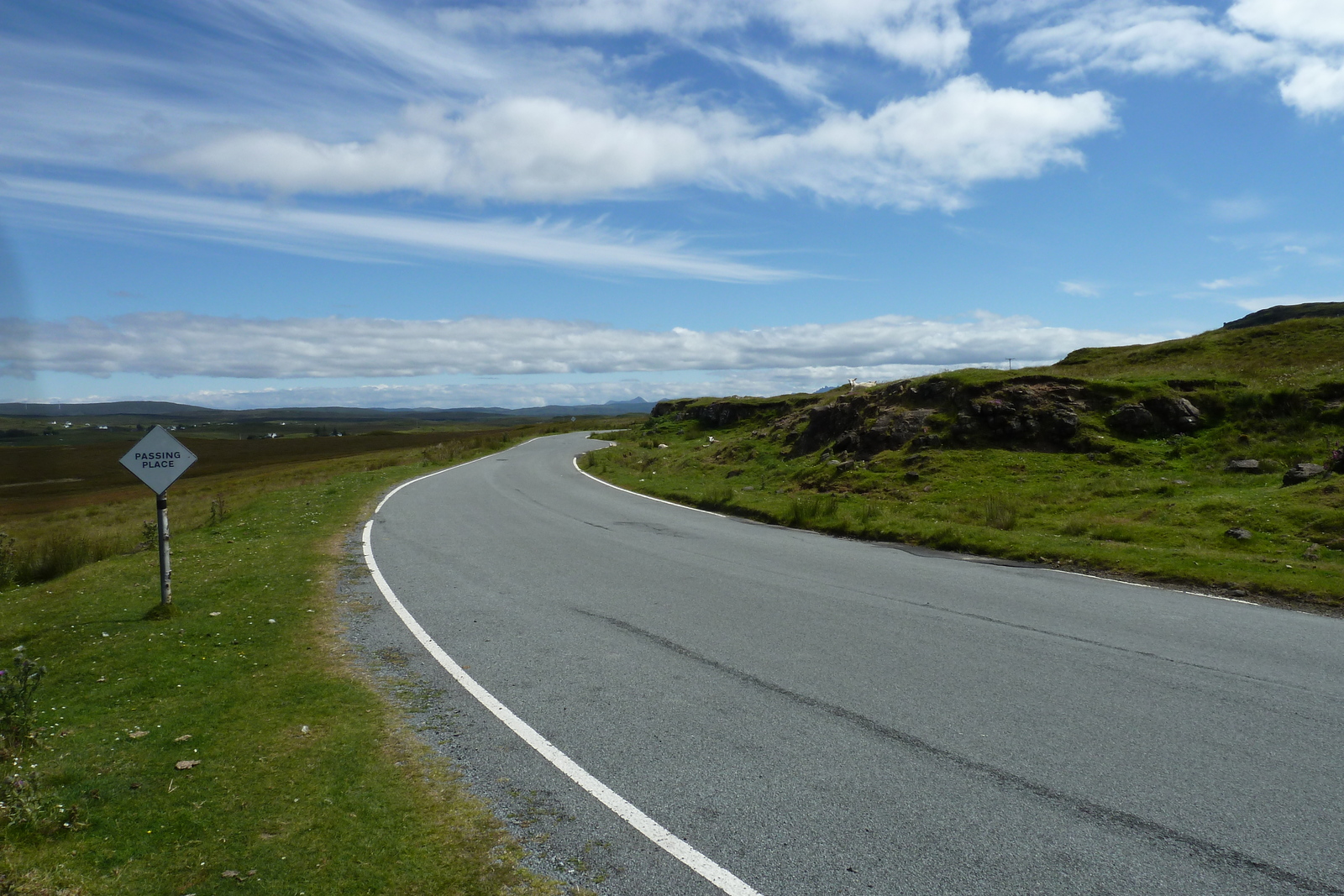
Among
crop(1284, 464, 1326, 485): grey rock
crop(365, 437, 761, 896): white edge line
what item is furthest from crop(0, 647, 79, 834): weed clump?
crop(1284, 464, 1326, 485): grey rock

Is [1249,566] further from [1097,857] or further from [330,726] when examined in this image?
[330,726]

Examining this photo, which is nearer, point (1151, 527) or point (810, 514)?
point (1151, 527)

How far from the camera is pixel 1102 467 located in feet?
65.9

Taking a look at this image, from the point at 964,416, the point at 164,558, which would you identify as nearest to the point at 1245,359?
the point at 964,416

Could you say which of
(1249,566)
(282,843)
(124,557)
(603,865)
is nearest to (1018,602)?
(1249,566)

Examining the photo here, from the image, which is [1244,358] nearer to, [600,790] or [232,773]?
[600,790]

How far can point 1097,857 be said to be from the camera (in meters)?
3.86

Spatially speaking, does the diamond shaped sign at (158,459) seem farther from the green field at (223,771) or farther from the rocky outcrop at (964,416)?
the rocky outcrop at (964,416)

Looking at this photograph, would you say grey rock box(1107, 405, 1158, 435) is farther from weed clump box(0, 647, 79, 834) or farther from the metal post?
weed clump box(0, 647, 79, 834)

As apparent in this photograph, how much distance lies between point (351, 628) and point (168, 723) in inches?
109

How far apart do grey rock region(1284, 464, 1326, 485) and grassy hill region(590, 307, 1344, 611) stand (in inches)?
4.7

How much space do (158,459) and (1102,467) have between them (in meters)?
20.1

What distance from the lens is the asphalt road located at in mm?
3889

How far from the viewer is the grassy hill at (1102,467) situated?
41.8 feet
